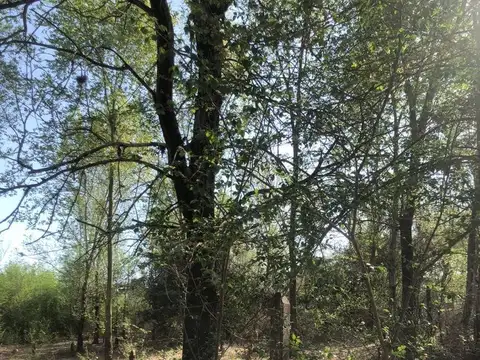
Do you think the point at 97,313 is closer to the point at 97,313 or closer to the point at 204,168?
the point at 97,313

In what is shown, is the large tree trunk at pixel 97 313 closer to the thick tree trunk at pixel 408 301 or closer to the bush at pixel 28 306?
the bush at pixel 28 306

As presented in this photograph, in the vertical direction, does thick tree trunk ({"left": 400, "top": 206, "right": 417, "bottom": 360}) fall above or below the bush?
above

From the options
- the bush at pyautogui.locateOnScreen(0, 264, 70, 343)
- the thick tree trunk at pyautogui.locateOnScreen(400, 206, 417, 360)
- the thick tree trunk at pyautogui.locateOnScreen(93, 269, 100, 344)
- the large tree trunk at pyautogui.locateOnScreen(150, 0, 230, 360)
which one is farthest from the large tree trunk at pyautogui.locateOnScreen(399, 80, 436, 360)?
the bush at pyautogui.locateOnScreen(0, 264, 70, 343)

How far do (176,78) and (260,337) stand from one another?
2.46 m

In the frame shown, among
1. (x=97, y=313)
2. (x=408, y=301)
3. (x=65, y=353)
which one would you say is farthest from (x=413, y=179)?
(x=65, y=353)

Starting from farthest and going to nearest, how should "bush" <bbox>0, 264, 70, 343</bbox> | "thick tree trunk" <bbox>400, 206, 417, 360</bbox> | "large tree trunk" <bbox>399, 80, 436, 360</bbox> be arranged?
"bush" <bbox>0, 264, 70, 343</bbox>
"thick tree trunk" <bbox>400, 206, 417, 360</bbox>
"large tree trunk" <bbox>399, 80, 436, 360</bbox>

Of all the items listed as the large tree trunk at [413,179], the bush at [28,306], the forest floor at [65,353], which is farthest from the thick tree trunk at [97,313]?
the large tree trunk at [413,179]

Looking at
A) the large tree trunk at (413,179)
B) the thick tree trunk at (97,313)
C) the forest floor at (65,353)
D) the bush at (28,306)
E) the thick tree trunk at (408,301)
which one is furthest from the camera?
the bush at (28,306)

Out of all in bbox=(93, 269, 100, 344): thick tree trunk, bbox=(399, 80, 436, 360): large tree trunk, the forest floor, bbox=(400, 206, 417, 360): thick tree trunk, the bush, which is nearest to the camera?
bbox=(399, 80, 436, 360): large tree trunk

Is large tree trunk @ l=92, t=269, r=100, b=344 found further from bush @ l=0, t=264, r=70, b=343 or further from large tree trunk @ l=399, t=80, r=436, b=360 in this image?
large tree trunk @ l=399, t=80, r=436, b=360

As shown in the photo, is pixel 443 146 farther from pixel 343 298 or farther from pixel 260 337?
pixel 260 337

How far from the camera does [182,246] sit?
9.99 ft

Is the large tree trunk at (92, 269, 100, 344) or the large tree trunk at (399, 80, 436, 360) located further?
the large tree trunk at (92, 269, 100, 344)

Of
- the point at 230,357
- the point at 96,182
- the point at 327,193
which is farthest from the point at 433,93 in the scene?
the point at 96,182
